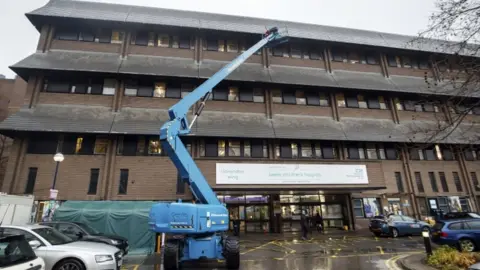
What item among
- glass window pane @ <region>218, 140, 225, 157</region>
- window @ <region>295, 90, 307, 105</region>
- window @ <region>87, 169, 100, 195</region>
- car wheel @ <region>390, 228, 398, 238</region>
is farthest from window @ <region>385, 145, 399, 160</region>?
window @ <region>87, 169, 100, 195</region>

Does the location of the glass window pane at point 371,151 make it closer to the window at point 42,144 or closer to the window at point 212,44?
the window at point 212,44

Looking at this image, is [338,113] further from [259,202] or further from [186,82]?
[186,82]

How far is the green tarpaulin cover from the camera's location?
44.2 feet

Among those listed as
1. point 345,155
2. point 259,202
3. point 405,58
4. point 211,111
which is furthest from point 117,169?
point 405,58

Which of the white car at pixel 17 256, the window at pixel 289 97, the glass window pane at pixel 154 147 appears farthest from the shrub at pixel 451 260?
the glass window pane at pixel 154 147

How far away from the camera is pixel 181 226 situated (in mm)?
8305

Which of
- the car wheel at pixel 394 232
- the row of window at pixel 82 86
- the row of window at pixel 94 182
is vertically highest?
the row of window at pixel 82 86

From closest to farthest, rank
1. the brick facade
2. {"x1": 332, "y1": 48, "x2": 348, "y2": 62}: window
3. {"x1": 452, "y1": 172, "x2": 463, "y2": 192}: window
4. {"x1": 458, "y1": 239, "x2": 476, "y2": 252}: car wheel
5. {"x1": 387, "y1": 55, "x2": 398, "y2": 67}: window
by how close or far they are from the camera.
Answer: {"x1": 458, "y1": 239, "x2": 476, "y2": 252}: car wheel → the brick facade → {"x1": 452, "y1": 172, "x2": 463, "y2": 192}: window → {"x1": 332, "y1": 48, "x2": 348, "y2": 62}: window → {"x1": 387, "y1": 55, "x2": 398, "y2": 67}: window

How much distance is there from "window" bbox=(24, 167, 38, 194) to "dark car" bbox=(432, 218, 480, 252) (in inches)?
921

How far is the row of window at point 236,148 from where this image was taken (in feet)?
61.9

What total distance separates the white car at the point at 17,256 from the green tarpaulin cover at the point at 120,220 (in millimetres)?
8671

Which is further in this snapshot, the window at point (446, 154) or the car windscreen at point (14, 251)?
the window at point (446, 154)

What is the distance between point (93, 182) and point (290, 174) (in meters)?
13.7

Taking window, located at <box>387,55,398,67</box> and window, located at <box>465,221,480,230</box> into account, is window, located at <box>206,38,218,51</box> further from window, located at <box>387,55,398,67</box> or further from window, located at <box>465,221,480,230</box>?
window, located at <box>465,221,480,230</box>
